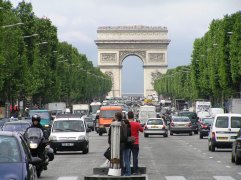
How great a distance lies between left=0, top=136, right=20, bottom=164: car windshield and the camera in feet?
53.3

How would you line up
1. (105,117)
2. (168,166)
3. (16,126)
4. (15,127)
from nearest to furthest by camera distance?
(168,166)
(15,127)
(16,126)
(105,117)

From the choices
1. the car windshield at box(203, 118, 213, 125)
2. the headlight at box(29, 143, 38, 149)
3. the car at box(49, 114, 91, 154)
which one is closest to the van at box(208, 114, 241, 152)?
the car at box(49, 114, 91, 154)

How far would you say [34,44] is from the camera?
92875mm

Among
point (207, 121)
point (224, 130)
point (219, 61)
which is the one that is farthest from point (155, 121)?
point (219, 61)

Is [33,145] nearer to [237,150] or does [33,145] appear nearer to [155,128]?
[237,150]

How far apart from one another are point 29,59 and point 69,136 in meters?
51.8

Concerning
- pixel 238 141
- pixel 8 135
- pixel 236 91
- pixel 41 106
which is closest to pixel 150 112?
pixel 236 91

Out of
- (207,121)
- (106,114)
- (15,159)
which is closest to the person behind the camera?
(15,159)

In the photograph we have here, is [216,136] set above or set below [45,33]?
below

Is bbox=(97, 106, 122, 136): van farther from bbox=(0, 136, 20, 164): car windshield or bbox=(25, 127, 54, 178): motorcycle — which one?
bbox=(0, 136, 20, 164): car windshield

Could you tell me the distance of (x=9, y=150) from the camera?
16609 mm

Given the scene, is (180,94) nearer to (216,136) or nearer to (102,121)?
(102,121)

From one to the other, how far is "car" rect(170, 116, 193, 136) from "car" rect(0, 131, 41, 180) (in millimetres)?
58156

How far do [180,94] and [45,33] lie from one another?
7320 cm
